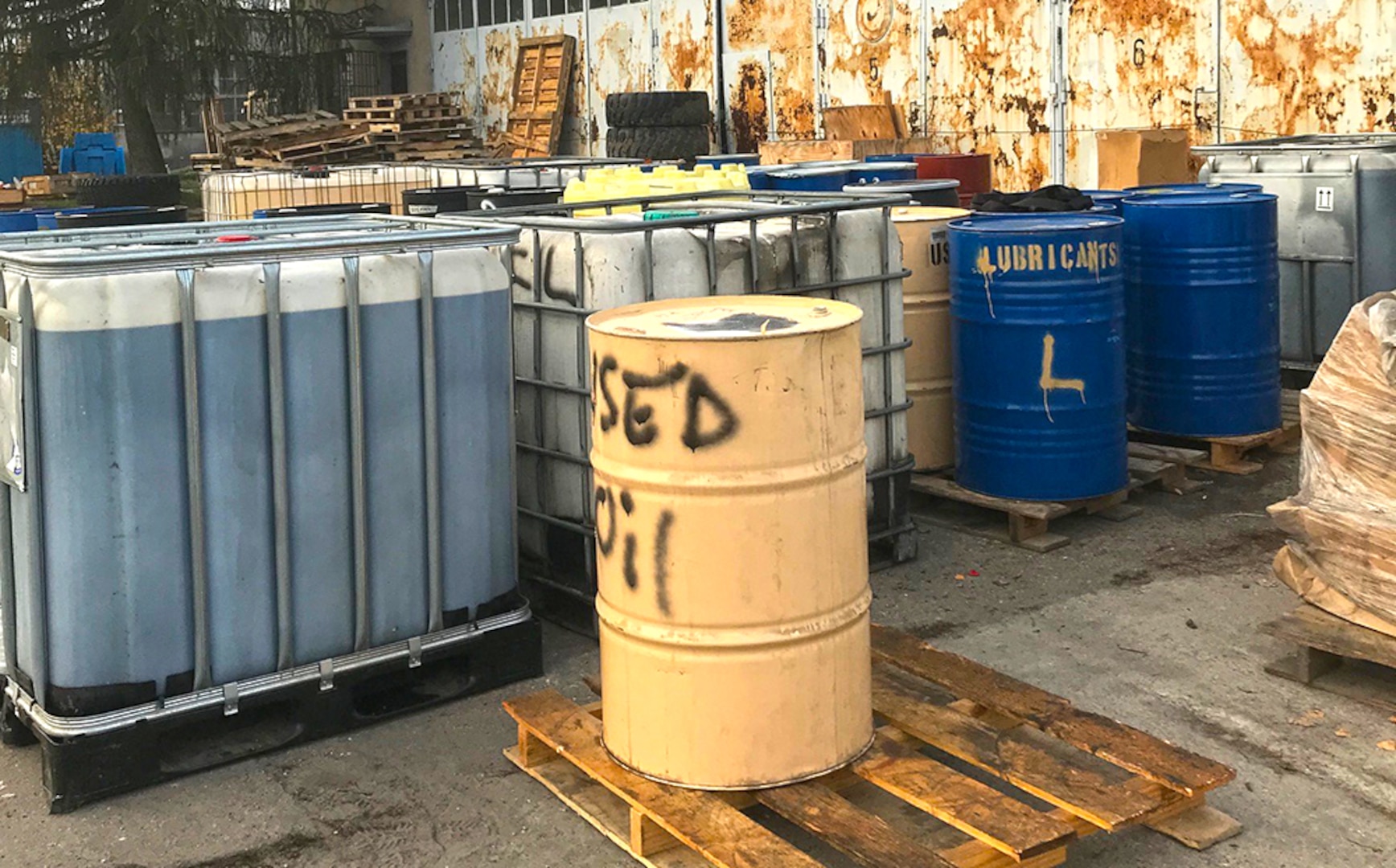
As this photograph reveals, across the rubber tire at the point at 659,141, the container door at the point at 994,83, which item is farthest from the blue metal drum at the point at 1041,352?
the rubber tire at the point at 659,141

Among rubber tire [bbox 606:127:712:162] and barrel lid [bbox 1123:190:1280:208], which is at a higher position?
rubber tire [bbox 606:127:712:162]

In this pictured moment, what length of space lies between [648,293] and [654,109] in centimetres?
1400

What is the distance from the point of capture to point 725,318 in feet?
13.4

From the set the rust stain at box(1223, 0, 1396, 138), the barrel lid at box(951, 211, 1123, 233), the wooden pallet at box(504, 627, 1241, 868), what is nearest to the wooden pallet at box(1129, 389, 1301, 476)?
the barrel lid at box(951, 211, 1123, 233)

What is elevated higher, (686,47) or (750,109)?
(686,47)

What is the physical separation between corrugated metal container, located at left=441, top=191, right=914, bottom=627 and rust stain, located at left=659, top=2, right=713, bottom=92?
1428cm

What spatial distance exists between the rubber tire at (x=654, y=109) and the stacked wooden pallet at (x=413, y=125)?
2.63 meters

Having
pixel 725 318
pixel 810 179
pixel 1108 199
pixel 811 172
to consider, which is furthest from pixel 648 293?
pixel 811 172

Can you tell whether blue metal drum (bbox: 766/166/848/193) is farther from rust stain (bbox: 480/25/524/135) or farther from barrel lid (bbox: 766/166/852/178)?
rust stain (bbox: 480/25/524/135)

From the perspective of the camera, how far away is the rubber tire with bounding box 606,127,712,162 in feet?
62.3

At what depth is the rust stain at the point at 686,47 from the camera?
20.2m

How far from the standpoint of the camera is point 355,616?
482 centimetres

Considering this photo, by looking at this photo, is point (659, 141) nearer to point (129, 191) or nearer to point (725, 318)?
point (129, 191)

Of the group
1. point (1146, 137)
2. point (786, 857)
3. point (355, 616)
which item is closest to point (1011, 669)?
point (786, 857)
